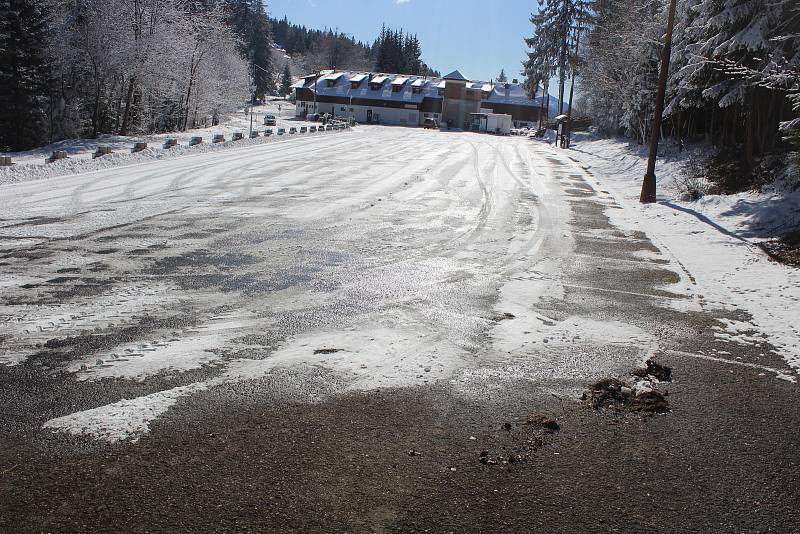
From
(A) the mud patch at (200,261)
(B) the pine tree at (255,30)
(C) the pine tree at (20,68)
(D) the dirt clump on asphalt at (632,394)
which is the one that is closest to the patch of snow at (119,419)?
(D) the dirt clump on asphalt at (632,394)

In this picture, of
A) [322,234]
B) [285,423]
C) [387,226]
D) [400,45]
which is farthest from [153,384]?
[400,45]

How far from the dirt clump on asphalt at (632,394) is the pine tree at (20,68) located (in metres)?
39.1

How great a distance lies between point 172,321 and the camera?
6641 mm

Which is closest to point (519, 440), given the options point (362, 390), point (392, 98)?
point (362, 390)

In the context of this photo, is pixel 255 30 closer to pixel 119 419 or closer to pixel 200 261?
pixel 200 261

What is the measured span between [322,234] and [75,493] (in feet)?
27.8

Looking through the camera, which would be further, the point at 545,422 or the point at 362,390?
the point at 362,390

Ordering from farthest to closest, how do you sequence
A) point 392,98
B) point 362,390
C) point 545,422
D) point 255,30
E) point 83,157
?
point 255,30 → point 392,98 → point 83,157 → point 362,390 → point 545,422

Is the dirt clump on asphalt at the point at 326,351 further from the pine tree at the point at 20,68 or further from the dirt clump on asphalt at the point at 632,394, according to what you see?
the pine tree at the point at 20,68

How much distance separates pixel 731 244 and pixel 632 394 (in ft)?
29.6

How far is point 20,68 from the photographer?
116ft

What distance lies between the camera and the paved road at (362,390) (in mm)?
3723

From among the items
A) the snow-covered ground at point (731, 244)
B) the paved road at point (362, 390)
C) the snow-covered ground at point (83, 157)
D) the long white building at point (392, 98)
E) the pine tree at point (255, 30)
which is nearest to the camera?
the paved road at point (362, 390)

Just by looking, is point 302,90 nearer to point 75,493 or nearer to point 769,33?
point 769,33
